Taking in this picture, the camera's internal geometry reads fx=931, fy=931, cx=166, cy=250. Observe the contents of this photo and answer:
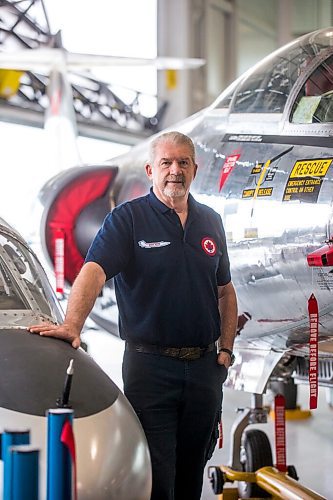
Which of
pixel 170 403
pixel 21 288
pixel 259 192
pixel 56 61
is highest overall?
pixel 56 61

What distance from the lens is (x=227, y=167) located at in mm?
5352

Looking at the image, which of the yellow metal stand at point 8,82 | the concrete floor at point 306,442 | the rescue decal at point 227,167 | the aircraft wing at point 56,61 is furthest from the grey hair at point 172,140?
the yellow metal stand at point 8,82

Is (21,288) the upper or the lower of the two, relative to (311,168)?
lower

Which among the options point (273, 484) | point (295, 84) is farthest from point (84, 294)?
point (273, 484)

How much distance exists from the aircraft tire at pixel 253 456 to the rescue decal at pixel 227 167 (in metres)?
2.08

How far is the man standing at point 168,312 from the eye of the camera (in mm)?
4000

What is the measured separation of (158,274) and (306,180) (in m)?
1.05

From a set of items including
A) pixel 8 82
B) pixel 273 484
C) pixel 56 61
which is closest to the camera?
pixel 273 484

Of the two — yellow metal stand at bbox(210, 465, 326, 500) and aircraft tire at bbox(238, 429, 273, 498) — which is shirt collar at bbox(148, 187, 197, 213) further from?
aircraft tire at bbox(238, 429, 273, 498)

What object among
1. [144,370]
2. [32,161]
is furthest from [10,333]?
[32,161]

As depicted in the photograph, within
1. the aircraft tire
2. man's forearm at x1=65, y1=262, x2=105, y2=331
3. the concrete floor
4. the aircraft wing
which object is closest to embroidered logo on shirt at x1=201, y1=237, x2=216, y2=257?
man's forearm at x1=65, y1=262, x2=105, y2=331

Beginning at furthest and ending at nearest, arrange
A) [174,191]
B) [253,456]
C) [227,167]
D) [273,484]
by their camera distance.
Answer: [253,456] → [273,484] → [227,167] → [174,191]

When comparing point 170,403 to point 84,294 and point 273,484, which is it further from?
point 273,484

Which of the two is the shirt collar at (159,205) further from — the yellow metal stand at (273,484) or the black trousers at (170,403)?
the yellow metal stand at (273,484)
